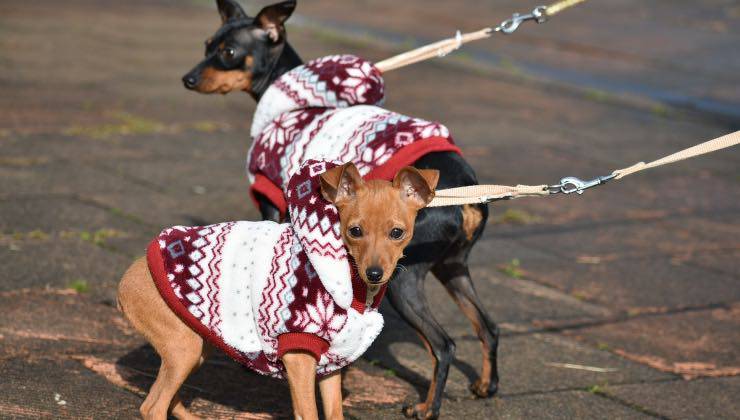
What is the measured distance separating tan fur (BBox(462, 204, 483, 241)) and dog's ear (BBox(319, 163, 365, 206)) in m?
1.09

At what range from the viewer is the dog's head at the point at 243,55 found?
235 inches

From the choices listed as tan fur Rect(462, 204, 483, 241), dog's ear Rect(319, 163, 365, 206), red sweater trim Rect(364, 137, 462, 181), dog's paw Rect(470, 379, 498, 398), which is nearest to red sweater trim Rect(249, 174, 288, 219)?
red sweater trim Rect(364, 137, 462, 181)

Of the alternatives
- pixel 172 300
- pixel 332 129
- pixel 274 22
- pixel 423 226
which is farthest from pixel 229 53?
pixel 172 300

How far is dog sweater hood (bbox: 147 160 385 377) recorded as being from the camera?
3.83 meters

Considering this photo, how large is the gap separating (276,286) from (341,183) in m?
0.46

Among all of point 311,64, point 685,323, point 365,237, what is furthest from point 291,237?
point 685,323

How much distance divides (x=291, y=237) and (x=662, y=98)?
10738 mm

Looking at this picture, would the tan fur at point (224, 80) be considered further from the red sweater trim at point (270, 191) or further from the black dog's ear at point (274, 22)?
the red sweater trim at point (270, 191)

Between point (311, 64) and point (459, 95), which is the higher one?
point (311, 64)

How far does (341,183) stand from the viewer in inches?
148

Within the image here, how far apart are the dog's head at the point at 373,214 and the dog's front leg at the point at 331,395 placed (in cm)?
60

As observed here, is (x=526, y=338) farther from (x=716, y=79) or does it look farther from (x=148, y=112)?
(x=716, y=79)

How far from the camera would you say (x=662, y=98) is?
540 inches

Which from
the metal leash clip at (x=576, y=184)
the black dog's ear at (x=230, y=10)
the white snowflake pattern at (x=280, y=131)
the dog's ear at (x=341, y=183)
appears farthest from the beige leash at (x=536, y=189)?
the black dog's ear at (x=230, y=10)
